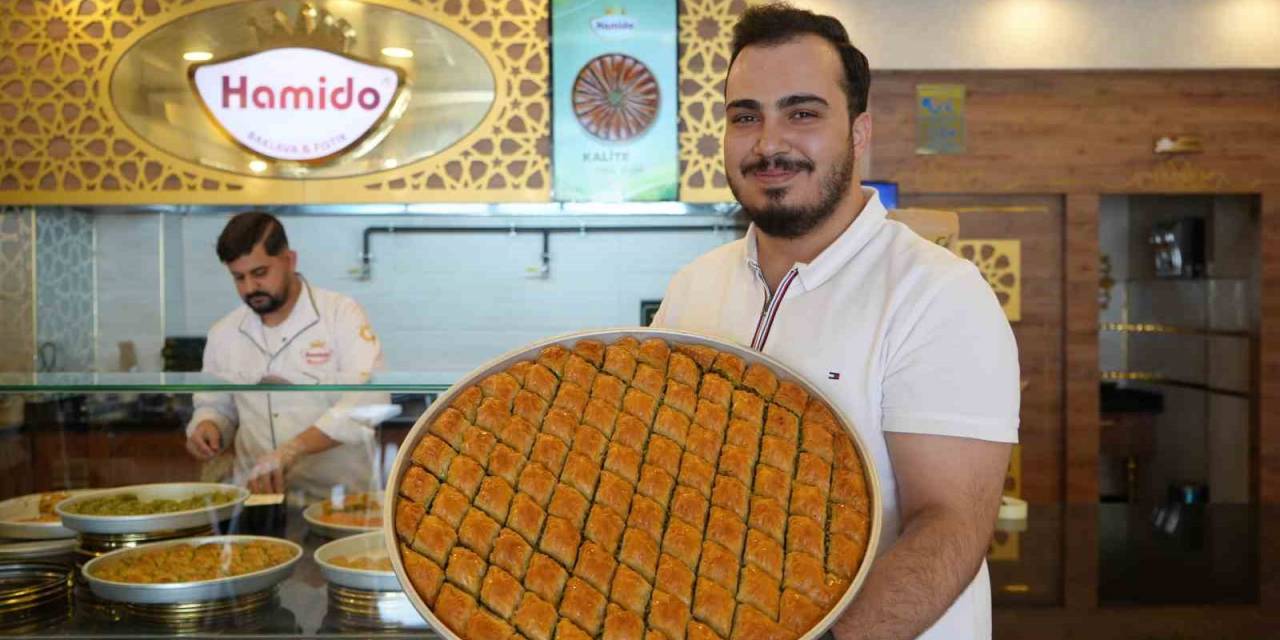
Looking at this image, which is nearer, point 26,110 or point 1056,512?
point 1056,512

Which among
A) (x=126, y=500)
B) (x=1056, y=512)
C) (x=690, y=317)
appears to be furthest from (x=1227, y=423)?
(x=126, y=500)

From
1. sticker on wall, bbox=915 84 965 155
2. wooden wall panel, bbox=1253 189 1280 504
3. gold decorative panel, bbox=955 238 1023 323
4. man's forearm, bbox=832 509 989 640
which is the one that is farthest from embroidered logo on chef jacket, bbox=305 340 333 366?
wooden wall panel, bbox=1253 189 1280 504

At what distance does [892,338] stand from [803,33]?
1.36ft

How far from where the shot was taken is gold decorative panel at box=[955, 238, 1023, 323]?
5027mm

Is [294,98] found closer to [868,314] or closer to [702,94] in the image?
[702,94]

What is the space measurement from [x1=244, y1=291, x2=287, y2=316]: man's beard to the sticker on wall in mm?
2939

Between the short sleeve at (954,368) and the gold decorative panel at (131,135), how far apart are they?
3.15 m

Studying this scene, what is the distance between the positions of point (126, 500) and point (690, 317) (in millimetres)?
1069

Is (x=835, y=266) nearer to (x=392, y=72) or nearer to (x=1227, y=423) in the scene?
(x=392, y=72)

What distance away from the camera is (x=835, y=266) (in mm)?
1455

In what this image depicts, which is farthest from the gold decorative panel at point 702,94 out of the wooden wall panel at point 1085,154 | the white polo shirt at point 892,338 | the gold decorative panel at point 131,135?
the white polo shirt at point 892,338

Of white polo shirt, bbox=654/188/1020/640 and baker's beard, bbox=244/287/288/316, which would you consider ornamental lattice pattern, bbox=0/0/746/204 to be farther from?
white polo shirt, bbox=654/188/1020/640

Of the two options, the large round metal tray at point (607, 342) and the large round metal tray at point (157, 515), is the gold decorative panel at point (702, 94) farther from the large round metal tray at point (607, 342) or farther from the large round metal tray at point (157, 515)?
the large round metal tray at point (607, 342)

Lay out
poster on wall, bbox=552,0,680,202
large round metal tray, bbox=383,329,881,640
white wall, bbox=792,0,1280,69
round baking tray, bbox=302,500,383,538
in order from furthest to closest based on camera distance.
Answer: white wall, bbox=792,0,1280,69
poster on wall, bbox=552,0,680,202
round baking tray, bbox=302,500,383,538
large round metal tray, bbox=383,329,881,640
